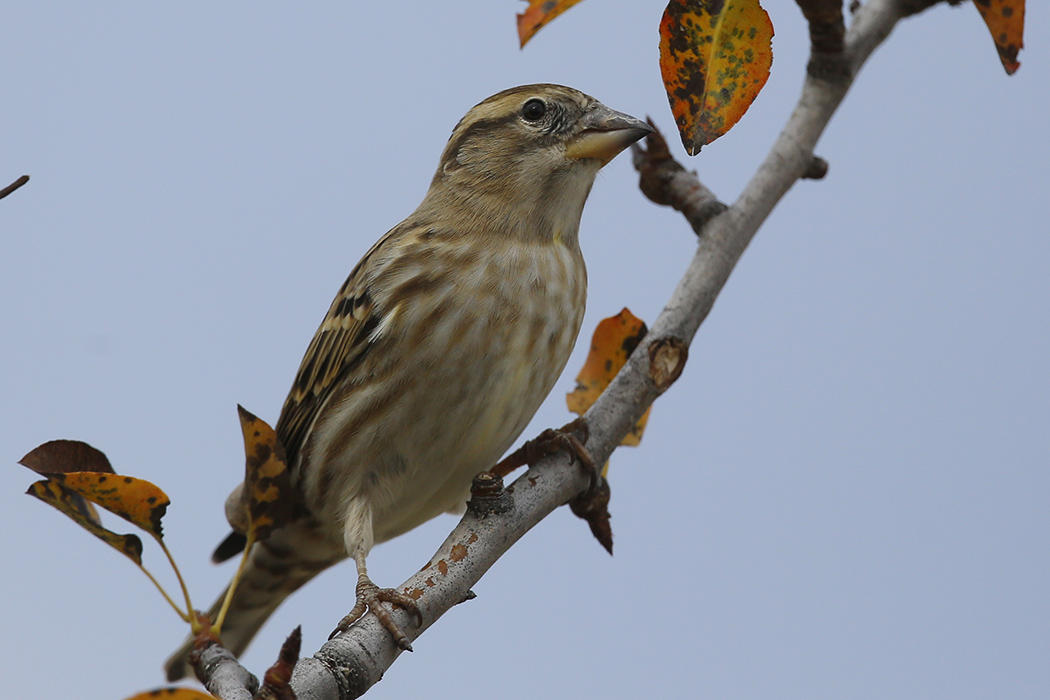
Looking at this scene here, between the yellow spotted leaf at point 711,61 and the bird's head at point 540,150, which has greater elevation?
the bird's head at point 540,150

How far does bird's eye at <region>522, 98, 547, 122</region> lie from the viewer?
4.43 metres

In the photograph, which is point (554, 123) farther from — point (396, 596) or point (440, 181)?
point (396, 596)

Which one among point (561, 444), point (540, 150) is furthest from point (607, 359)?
point (540, 150)

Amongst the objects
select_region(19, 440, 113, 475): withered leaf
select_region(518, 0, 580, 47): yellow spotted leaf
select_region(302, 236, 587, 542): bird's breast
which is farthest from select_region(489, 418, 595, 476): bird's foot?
select_region(518, 0, 580, 47): yellow spotted leaf

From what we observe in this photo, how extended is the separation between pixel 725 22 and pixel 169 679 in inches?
165

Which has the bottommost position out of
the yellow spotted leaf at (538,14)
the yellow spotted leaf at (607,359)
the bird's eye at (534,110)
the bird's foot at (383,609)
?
the bird's foot at (383,609)

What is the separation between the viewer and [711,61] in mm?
2523

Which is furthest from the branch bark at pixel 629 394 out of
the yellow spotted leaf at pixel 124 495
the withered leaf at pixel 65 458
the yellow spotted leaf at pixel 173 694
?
the withered leaf at pixel 65 458

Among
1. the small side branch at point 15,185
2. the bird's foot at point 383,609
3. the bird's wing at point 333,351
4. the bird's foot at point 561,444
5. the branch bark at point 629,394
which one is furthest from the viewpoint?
the bird's wing at point 333,351

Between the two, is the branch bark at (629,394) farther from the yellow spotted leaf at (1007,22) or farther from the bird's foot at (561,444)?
the yellow spotted leaf at (1007,22)

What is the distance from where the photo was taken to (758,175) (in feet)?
13.8

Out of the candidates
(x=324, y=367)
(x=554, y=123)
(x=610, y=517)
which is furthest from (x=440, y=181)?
(x=610, y=517)

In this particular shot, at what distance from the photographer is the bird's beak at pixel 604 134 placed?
4061 mm

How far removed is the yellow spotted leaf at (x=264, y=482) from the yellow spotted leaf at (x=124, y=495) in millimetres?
410
